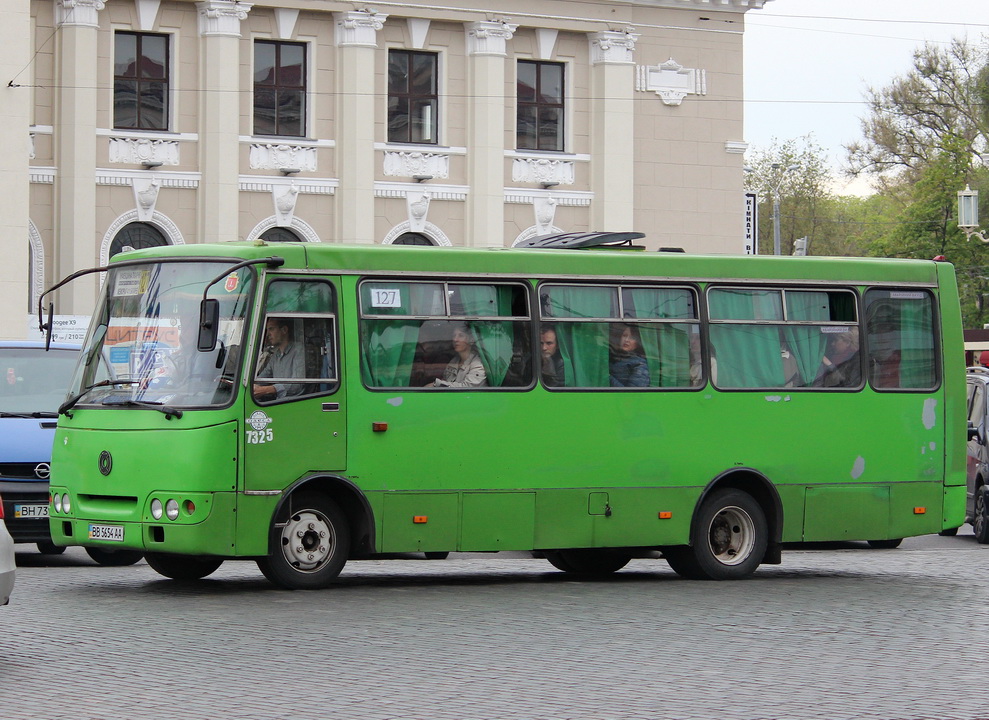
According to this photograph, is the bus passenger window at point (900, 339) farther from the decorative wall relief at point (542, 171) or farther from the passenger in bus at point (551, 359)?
the decorative wall relief at point (542, 171)

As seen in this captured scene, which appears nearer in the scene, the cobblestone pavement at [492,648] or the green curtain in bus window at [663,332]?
the cobblestone pavement at [492,648]

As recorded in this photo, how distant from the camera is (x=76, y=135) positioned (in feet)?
Answer: 123

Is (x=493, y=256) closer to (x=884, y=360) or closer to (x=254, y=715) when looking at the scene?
(x=884, y=360)

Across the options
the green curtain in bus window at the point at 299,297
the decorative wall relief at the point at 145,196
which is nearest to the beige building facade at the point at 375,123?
the decorative wall relief at the point at 145,196

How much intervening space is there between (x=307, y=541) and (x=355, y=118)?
26869mm

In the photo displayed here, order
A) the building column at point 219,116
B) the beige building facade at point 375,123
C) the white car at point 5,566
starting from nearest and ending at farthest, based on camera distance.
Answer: the white car at point 5,566 → the beige building facade at point 375,123 → the building column at point 219,116

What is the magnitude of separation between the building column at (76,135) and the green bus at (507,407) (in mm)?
23066

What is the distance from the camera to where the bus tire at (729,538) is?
613 inches

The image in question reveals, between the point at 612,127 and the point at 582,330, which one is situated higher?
the point at 612,127

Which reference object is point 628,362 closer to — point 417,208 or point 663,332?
point 663,332

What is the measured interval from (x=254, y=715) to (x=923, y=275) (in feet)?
32.8

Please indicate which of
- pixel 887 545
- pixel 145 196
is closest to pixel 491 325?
pixel 887 545

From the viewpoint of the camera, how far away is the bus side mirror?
13.1 meters

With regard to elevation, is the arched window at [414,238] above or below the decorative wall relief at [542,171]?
below
